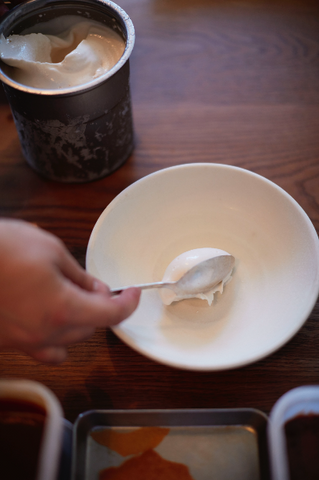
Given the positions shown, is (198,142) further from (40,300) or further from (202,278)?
(40,300)

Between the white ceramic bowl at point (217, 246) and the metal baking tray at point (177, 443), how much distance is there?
0.37 ft

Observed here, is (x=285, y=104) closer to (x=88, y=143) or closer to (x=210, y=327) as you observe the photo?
(x=88, y=143)

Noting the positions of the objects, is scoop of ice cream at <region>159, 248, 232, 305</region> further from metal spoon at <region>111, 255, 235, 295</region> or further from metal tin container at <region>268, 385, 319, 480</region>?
metal tin container at <region>268, 385, 319, 480</region>

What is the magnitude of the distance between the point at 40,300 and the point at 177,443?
0.35m

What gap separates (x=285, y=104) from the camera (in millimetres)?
1064

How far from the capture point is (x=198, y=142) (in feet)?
3.28

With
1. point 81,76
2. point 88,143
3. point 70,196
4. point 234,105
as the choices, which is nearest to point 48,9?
point 81,76

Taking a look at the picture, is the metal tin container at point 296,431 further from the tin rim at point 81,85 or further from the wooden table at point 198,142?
the tin rim at point 81,85

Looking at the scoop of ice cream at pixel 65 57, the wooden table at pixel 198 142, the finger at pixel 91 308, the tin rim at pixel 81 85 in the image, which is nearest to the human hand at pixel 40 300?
the finger at pixel 91 308

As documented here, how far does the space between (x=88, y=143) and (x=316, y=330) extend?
2.00 feet

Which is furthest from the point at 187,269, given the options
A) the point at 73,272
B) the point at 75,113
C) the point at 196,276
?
the point at 75,113

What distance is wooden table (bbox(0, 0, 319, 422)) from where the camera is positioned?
2.22 ft

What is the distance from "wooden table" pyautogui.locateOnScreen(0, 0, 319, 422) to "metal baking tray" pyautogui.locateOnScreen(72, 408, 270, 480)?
3 centimetres

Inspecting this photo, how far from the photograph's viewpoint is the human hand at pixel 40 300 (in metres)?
0.47
